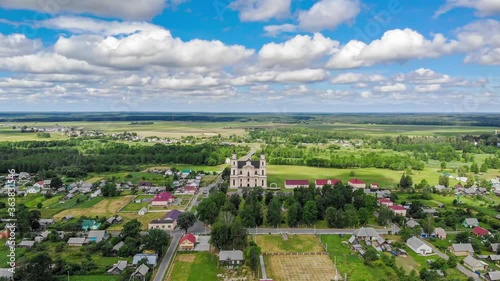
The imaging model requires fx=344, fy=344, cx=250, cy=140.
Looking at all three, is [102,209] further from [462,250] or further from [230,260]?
[462,250]

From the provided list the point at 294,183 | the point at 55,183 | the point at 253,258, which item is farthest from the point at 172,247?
the point at 55,183

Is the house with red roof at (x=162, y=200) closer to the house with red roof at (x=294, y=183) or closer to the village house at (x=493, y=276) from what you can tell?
the house with red roof at (x=294, y=183)

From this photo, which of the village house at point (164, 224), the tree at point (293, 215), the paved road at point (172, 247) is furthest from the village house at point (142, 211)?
the tree at point (293, 215)

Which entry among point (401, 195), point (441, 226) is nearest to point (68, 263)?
point (441, 226)

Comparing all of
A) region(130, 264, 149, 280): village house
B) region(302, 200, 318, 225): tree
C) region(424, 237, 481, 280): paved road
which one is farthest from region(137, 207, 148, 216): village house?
region(424, 237, 481, 280): paved road

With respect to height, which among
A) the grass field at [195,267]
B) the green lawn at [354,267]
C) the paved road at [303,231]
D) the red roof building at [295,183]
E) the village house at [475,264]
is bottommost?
the grass field at [195,267]

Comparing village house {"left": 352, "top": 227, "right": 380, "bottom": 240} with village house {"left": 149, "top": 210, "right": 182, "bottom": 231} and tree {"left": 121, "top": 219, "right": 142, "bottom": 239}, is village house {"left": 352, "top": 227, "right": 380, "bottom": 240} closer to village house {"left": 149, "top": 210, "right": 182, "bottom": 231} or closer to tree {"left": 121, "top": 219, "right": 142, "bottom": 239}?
village house {"left": 149, "top": 210, "right": 182, "bottom": 231}
